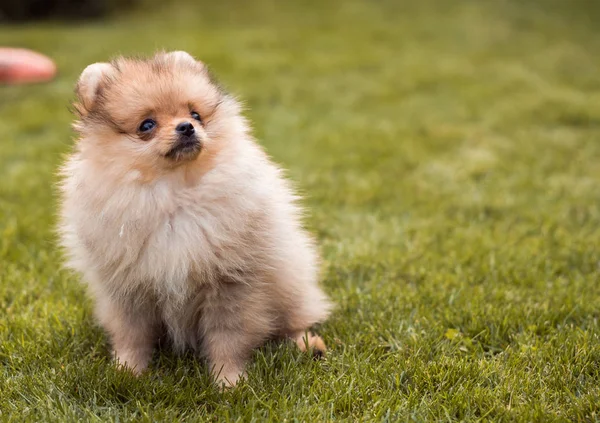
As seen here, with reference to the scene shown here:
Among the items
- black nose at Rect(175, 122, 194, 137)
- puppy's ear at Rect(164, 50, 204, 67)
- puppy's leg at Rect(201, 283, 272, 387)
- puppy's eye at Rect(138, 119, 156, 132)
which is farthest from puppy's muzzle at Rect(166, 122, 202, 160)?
puppy's leg at Rect(201, 283, 272, 387)

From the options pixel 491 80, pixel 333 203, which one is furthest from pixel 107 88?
pixel 491 80

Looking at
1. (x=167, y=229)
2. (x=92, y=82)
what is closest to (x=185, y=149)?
(x=167, y=229)

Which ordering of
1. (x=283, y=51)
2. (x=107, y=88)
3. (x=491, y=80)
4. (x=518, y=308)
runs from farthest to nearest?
(x=283, y=51), (x=491, y=80), (x=518, y=308), (x=107, y=88)

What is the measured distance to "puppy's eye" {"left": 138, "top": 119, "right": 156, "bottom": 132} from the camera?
229 centimetres

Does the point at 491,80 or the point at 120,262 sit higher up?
the point at 120,262

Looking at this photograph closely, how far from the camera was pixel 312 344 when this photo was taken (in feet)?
8.82

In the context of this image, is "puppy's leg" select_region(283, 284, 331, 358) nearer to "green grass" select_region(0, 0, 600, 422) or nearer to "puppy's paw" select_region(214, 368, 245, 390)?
"green grass" select_region(0, 0, 600, 422)

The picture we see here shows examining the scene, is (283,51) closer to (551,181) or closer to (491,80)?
(491,80)

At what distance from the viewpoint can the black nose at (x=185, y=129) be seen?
7.37ft

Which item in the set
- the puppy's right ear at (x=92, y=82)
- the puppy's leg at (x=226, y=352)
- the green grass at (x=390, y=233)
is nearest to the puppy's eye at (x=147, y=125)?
the puppy's right ear at (x=92, y=82)

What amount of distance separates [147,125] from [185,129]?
0.15 meters

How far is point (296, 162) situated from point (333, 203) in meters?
0.85

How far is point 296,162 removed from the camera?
5.35 meters

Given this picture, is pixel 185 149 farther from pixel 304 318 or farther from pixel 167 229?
pixel 304 318
